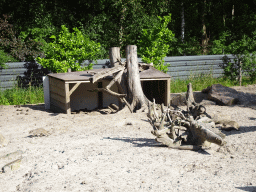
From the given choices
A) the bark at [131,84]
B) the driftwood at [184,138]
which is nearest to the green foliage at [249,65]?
the bark at [131,84]

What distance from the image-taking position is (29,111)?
28.8ft

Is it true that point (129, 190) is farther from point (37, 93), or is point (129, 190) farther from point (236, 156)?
point (37, 93)

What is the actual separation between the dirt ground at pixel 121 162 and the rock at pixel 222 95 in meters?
2.33

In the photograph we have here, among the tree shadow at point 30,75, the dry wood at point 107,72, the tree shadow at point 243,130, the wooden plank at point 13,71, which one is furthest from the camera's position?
the tree shadow at point 30,75

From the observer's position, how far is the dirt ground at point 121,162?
12.1ft

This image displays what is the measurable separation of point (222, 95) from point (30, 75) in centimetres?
724

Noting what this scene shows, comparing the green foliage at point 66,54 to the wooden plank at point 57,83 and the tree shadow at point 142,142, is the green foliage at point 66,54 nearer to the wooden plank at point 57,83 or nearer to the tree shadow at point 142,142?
the wooden plank at point 57,83

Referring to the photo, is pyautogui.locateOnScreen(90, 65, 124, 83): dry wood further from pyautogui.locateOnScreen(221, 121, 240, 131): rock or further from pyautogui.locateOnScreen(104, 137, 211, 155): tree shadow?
pyautogui.locateOnScreen(221, 121, 240, 131): rock

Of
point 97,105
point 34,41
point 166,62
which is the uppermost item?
point 34,41

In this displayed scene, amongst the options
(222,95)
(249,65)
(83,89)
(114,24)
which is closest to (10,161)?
(83,89)

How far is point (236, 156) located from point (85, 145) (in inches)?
96.2

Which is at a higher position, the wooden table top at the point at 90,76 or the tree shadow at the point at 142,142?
the wooden table top at the point at 90,76

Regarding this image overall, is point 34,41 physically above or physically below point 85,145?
above

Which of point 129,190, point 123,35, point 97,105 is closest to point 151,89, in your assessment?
point 97,105
